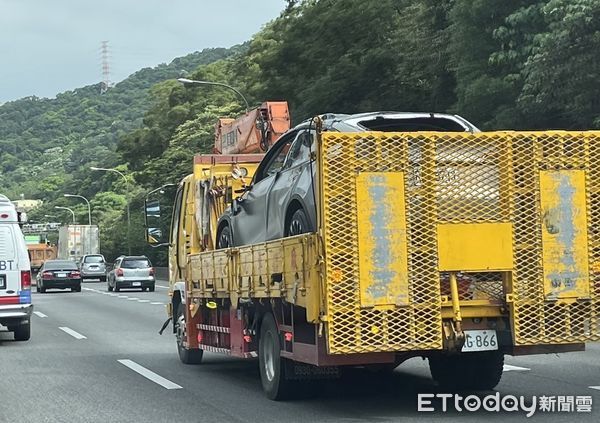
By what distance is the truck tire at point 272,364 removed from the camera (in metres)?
9.84

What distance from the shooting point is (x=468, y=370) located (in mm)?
10664

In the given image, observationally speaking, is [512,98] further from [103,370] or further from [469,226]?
[469,226]

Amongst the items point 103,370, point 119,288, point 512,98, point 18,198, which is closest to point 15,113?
point 18,198

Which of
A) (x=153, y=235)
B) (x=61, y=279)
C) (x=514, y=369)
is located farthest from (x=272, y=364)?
(x=61, y=279)

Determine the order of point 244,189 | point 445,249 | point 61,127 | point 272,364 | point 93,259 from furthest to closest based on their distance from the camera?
1. point 61,127
2. point 93,259
3. point 244,189
4. point 272,364
5. point 445,249

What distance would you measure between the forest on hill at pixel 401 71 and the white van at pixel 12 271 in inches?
581

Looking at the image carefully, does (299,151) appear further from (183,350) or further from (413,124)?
(183,350)

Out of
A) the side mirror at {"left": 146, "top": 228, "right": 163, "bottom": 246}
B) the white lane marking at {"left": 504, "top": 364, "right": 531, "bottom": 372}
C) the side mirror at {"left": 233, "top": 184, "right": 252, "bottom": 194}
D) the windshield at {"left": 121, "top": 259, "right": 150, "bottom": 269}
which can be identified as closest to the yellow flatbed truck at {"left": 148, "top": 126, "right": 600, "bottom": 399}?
the side mirror at {"left": 233, "top": 184, "right": 252, "bottom": 194}

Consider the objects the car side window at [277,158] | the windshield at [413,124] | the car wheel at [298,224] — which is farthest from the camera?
the car side window at [277,158]

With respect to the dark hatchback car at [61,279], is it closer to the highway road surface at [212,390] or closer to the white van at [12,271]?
the white van at [12,271]

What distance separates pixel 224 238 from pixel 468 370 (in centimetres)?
356

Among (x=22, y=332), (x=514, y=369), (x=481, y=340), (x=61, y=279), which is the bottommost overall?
(x=514, y=369)

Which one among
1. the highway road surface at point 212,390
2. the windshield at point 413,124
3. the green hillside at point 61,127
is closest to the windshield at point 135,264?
the highway road surface at point 212,390

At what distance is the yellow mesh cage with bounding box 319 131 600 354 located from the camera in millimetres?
8328
